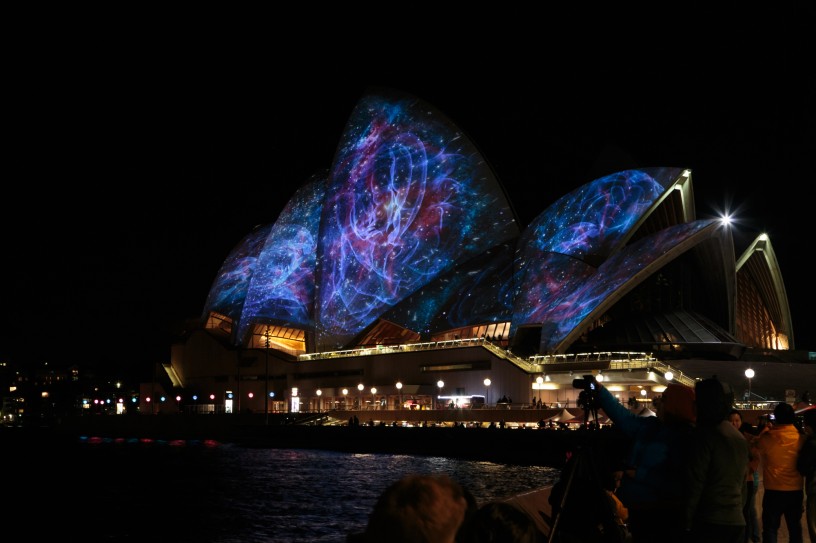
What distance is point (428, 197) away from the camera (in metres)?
49.3

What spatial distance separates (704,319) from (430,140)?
17.7 meters

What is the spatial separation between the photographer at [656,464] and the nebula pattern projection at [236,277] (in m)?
60.5

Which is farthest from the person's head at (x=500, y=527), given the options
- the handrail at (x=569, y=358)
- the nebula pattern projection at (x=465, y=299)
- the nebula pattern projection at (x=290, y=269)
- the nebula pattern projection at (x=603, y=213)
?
the nebula pattern projection at (x=290, y=269)

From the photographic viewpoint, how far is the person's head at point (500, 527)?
8.11 ft

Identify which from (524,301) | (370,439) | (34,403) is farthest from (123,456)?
(34,403)

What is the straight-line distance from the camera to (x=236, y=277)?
222 ft

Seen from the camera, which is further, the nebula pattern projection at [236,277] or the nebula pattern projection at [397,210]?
the nebula pattern projection at [236,277]

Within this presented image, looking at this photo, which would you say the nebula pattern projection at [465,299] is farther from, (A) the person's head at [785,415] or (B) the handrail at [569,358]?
(A) the person's head at [785,415]

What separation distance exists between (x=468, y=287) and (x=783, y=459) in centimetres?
4181

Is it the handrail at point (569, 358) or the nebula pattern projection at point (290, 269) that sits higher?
the nebula pattern projection at point (290, 269)

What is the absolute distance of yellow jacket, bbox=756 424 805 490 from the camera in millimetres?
6934

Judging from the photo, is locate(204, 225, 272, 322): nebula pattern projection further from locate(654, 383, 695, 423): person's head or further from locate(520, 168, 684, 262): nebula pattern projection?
locate(654, 383, 695, 423): person's head

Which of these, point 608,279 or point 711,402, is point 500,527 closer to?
point 711,402

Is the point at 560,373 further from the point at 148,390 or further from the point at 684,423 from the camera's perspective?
the point at 148,390
